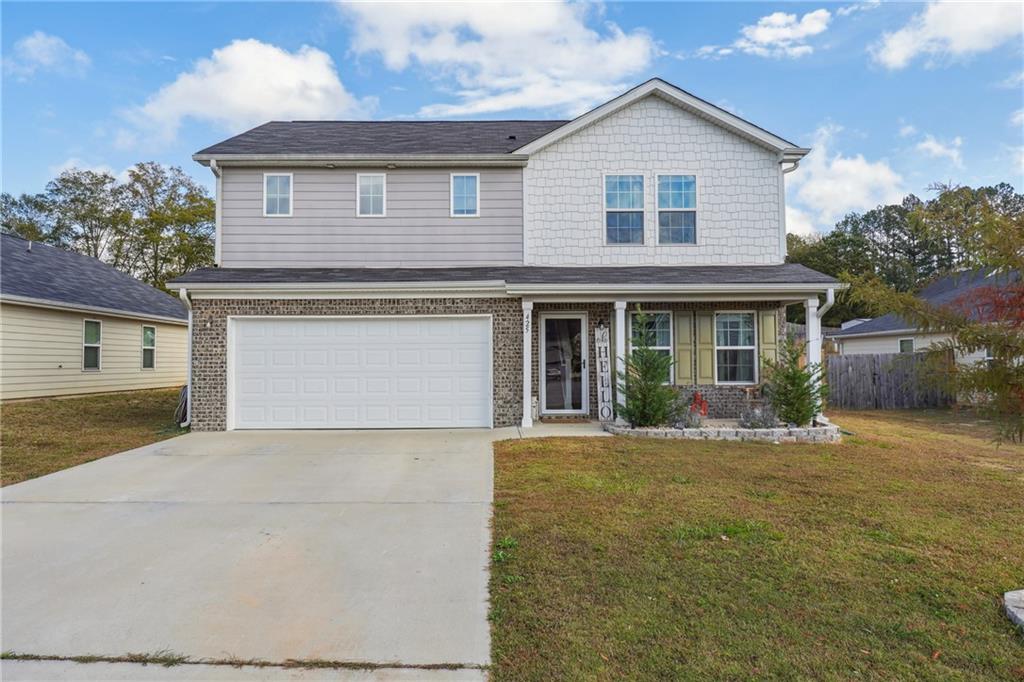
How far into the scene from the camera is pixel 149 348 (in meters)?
17.6

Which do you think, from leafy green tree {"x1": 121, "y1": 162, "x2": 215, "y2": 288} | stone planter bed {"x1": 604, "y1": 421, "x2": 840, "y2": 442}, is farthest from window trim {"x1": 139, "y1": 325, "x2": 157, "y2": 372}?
stone planter bed {"x1": 604, "y1": 421, "x2": 840, "y2": 442}

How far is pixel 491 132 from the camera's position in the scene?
12586 millimetres

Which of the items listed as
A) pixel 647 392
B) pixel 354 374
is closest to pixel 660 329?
pixel 647 392

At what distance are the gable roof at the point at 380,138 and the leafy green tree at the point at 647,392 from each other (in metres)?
5.20

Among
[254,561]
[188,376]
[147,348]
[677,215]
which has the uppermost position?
[677,215]

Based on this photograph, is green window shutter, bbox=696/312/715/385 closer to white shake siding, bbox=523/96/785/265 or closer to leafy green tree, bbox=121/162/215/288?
white shake siding, bbox=523/96/785/265

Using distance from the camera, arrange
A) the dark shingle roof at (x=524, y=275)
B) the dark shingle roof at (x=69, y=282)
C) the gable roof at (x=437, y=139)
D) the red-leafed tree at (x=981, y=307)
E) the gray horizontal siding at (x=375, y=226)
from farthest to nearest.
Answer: the dark shingle roof at (x=69, y=282) → the gray horizontal siding at (x=375, y=226) → the gable roof at (x=437, y=139) → the dark shingle roof at (x=524, y=275) → the red-leafed tree at (x=981, y=307)

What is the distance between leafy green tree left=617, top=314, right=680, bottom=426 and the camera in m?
9.04

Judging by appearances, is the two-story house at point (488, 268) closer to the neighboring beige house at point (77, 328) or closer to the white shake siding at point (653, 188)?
the white shake siding at point (653, 188)

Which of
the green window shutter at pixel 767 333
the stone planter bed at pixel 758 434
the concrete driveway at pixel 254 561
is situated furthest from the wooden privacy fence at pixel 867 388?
the concrete driveway at pixel 254 561

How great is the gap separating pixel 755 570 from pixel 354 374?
26.3ft

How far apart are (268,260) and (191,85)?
1132 cm

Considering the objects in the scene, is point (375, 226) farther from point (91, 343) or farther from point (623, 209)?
point (91, 343)

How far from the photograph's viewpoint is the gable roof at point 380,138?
11180mm
